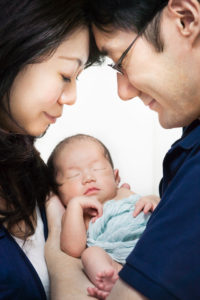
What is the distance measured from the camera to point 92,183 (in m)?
1.72

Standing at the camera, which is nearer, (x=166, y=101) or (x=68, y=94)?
(x=166, y=101)

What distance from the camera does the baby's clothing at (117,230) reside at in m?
1.42

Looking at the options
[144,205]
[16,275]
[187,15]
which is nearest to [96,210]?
[144,205]

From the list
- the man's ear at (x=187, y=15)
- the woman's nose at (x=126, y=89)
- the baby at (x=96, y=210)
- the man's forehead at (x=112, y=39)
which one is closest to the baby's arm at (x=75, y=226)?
the baby at (x=96, y=210)

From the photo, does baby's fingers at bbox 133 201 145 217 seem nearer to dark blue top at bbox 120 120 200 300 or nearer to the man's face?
the man's face

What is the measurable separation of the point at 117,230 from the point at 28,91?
0.65 m

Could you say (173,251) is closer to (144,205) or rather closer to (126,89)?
(126,89)

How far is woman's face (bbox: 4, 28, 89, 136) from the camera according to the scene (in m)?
1.10

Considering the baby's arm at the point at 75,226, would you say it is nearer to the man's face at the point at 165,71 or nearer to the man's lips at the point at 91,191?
the man's lips at the point at 91,191

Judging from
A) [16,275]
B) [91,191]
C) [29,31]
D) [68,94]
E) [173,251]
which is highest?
[29,31]

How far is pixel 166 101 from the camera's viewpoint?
3.45 ft

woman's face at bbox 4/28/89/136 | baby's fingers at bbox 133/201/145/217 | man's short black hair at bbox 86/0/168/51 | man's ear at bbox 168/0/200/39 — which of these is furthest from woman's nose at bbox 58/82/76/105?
baby's fingers at bbox 133/201/145/217

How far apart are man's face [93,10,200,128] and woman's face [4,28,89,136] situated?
0.23 ft

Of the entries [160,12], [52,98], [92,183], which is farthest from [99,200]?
[160,12]
